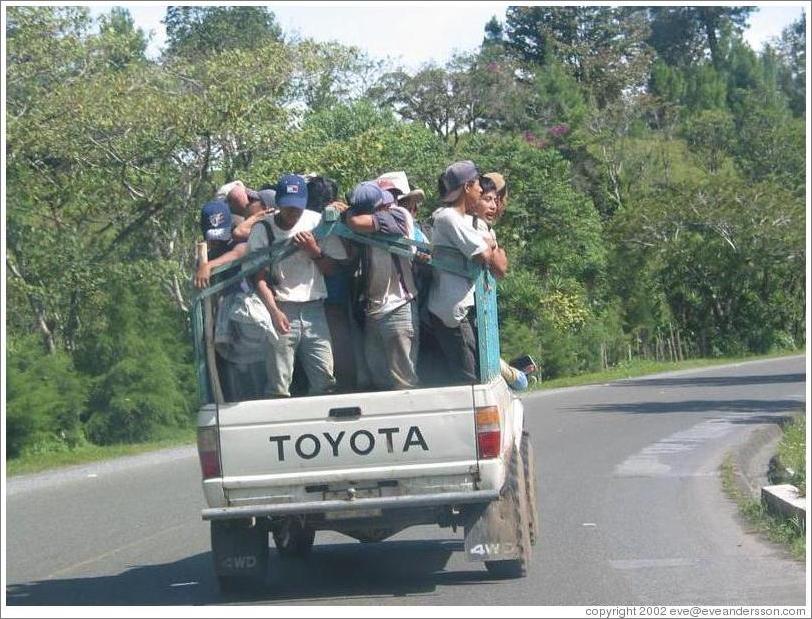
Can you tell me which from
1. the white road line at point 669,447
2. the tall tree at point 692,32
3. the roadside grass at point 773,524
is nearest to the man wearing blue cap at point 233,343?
the roadside grass at point 773,524

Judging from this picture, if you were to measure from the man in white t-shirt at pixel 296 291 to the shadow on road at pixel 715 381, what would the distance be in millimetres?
23277

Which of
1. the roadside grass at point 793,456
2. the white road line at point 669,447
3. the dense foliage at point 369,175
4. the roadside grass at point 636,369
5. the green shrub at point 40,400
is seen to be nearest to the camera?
the roadside grass at point 793,456

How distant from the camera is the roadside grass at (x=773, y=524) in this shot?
9625 millimetres

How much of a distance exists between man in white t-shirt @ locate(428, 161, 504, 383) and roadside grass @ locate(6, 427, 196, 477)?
12.6 metres

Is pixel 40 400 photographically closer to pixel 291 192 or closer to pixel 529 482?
pixel 529 482

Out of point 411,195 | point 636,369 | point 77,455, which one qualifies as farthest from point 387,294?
point 636,369

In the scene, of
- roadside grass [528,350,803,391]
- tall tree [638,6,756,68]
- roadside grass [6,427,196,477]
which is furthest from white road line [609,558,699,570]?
tall tree [638,6,756,68]

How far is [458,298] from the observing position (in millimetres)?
8266

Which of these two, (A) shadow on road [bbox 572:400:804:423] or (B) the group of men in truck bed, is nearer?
(B) the group of men in truck bed

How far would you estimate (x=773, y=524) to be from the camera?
35.1 feet

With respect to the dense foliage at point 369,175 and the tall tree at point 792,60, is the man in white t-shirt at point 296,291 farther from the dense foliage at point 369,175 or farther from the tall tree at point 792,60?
the tall tree at point 792,60

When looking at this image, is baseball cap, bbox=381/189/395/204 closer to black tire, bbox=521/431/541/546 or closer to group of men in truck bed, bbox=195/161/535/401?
group of men in truck bed, bbox=195/161/535/401

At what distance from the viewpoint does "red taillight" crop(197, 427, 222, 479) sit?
26.3 feet

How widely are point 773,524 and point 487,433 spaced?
148 inches
